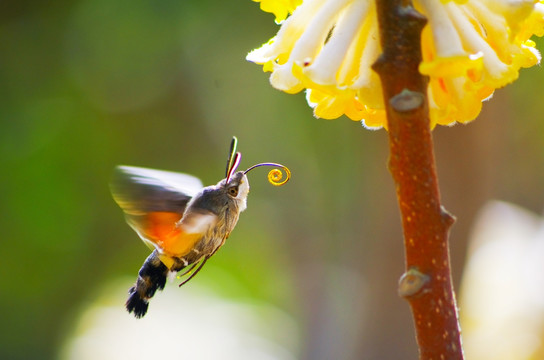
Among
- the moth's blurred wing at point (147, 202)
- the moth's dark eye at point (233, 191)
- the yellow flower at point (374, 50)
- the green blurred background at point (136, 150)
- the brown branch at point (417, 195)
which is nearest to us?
the brown branch at point (417, 195)

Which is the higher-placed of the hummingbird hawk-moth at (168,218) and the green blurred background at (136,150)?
the hummingbird hawk-moth at (168,218)

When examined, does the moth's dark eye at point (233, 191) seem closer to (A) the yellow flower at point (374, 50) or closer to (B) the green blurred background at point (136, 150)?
(A) the yellow flower at point (374, 50)

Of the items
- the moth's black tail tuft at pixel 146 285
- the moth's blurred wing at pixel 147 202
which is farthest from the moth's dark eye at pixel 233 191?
the moth's black tail tuft at pixel 146 285

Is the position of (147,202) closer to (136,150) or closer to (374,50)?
(374,50)

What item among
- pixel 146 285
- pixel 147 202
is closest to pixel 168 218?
pixel 147 202

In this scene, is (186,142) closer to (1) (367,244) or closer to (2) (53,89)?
(2) (53,89)

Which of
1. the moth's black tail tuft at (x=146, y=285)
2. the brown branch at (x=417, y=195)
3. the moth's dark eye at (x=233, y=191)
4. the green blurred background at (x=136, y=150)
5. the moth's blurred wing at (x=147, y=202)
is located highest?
the brown branch at (x=417, y=195)
